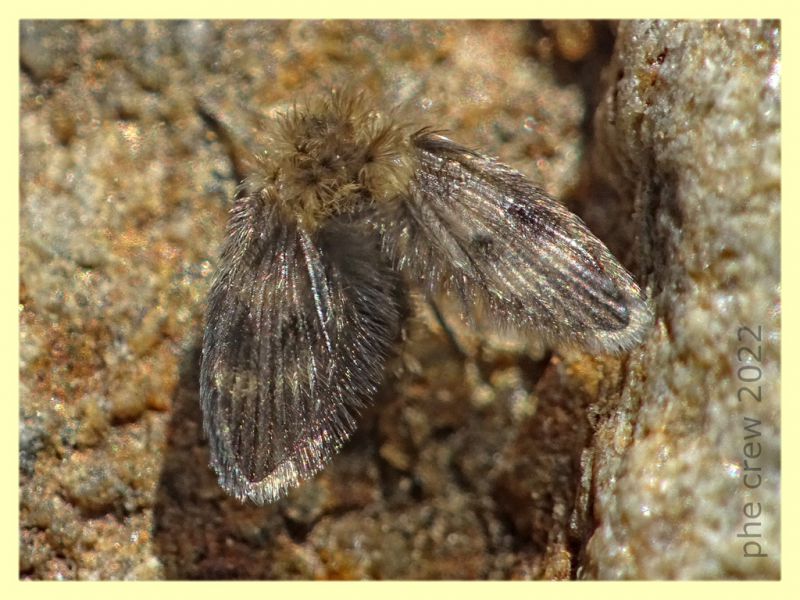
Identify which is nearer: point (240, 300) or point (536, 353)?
point (240, 300)

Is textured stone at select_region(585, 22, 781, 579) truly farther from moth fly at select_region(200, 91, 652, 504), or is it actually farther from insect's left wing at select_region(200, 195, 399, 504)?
insect's left wing at select_region(200, 195, 399, 504)

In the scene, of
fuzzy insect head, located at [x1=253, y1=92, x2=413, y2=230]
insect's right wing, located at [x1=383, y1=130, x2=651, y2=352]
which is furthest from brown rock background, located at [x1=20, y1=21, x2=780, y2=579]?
fuzzy insect head, located at [x1=253, y1=92, x2=413, y2=230]

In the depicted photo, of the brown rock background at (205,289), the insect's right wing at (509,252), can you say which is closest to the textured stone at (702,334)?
the brown rock background at (205,289)

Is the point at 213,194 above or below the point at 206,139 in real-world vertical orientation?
below

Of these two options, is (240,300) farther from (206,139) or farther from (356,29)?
(356,29)

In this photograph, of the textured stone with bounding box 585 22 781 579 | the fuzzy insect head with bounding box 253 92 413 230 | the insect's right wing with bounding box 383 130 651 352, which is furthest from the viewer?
the fuzzy insect head with bounding box 253 92 413 230

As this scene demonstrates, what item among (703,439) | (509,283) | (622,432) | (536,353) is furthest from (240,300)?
(703,439)

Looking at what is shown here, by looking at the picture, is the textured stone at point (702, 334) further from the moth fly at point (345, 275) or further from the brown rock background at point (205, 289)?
the moth fly at point (345, 275)
